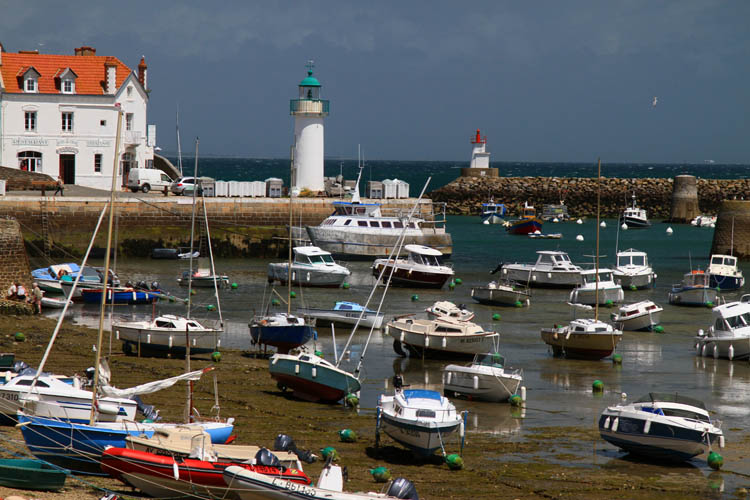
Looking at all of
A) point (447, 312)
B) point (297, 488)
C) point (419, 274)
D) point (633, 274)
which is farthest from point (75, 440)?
point (633, 274)

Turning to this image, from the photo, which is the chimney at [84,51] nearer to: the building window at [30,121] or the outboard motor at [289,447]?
the building window at [30,121]

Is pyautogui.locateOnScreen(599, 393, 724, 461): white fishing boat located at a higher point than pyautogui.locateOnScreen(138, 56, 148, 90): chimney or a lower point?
lower

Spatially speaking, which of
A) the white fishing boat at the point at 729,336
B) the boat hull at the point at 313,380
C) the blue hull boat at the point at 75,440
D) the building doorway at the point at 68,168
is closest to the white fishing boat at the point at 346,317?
the boat hull at the point at 313,380

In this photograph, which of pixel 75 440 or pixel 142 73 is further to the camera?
pixel 142 73

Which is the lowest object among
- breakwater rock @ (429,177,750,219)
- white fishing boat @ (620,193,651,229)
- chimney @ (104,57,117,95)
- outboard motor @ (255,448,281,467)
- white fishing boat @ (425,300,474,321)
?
outboard motor @ (255,448,281,467)

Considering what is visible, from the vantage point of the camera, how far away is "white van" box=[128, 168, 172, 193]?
57.4 m

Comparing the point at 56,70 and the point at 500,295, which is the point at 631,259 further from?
the point at 56,70

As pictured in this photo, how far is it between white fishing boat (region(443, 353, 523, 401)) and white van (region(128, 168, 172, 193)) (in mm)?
37142

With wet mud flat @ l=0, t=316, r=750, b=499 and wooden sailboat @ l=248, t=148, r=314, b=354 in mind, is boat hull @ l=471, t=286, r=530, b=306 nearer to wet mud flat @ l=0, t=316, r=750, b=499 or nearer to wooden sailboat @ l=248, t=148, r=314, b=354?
wooden sailboat @ l=248, t=148, r=314, b=354

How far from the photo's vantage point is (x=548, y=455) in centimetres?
1877

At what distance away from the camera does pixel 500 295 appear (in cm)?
3947

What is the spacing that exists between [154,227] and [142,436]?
37.4m

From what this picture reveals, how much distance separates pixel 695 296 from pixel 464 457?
24.2 meters

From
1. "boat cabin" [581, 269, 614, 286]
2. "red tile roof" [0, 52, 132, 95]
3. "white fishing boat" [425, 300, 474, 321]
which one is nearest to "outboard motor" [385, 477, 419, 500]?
"white fishing boat" [425, 300, 474, 321]
